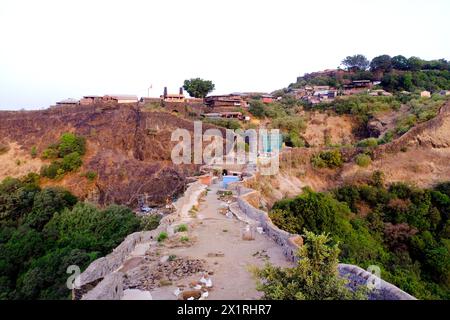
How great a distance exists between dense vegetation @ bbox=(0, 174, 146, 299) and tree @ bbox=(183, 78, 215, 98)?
24.1 meters

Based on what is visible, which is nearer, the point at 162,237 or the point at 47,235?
the point at 162,237

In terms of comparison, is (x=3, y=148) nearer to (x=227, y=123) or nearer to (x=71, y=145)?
(x=71, y=145)

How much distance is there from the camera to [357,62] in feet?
194

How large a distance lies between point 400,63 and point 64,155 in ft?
157

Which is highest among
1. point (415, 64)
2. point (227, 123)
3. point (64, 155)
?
point (415, 64)

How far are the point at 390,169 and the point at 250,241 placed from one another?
15973 mm

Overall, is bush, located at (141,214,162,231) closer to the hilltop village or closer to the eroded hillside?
the hilltop village

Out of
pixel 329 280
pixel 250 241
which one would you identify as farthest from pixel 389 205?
A: pixel 329 280

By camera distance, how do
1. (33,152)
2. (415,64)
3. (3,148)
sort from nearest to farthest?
(33,152), (3,148), (415,64)

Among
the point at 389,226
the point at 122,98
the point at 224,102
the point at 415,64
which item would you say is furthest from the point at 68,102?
the point at 415,64

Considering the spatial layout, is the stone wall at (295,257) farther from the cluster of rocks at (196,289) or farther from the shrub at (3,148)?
the shrub at (3,148)

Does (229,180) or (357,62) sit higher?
(357,62)

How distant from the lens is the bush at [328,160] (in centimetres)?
2267
